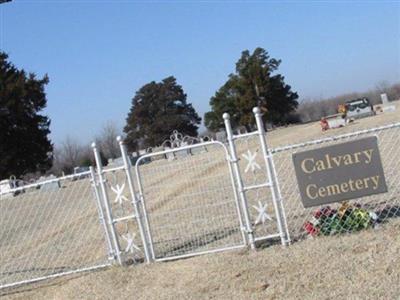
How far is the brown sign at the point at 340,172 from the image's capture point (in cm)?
692

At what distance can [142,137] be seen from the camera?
6750 centimetres

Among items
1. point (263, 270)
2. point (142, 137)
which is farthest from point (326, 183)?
point (142, 137)

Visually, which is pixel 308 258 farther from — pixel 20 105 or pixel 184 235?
pixel 20 105

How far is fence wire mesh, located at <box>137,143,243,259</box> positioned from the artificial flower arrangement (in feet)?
3.33

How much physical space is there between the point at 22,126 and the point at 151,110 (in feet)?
73.7

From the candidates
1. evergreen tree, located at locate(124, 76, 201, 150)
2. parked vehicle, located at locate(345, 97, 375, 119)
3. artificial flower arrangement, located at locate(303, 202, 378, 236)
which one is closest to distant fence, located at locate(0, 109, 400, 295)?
artificial flower arrangement, located at locate(303, 202, 378, 236)

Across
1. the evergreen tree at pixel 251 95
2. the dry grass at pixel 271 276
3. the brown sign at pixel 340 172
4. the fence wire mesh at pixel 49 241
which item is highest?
the evergreen tree at pixel 251 95

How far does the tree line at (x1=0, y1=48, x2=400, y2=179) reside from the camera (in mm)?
46406

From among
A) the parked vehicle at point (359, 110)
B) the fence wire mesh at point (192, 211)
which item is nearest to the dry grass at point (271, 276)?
the fence wire mesh at point (192, 211)

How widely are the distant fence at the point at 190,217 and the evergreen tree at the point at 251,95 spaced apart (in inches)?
1682

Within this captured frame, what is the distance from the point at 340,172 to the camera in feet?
22.9

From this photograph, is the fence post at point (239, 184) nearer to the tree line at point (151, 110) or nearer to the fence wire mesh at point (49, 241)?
the fence wire mesh at point (49, 241)

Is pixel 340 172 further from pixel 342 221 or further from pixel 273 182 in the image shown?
pixel 273 182

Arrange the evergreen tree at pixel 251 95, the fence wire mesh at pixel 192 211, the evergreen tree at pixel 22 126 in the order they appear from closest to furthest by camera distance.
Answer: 1. the fence wire mesh at pixel 192 211
2. the evergreen tree at pixel 22 126
3. the evergreen tree at pixel 251 95
